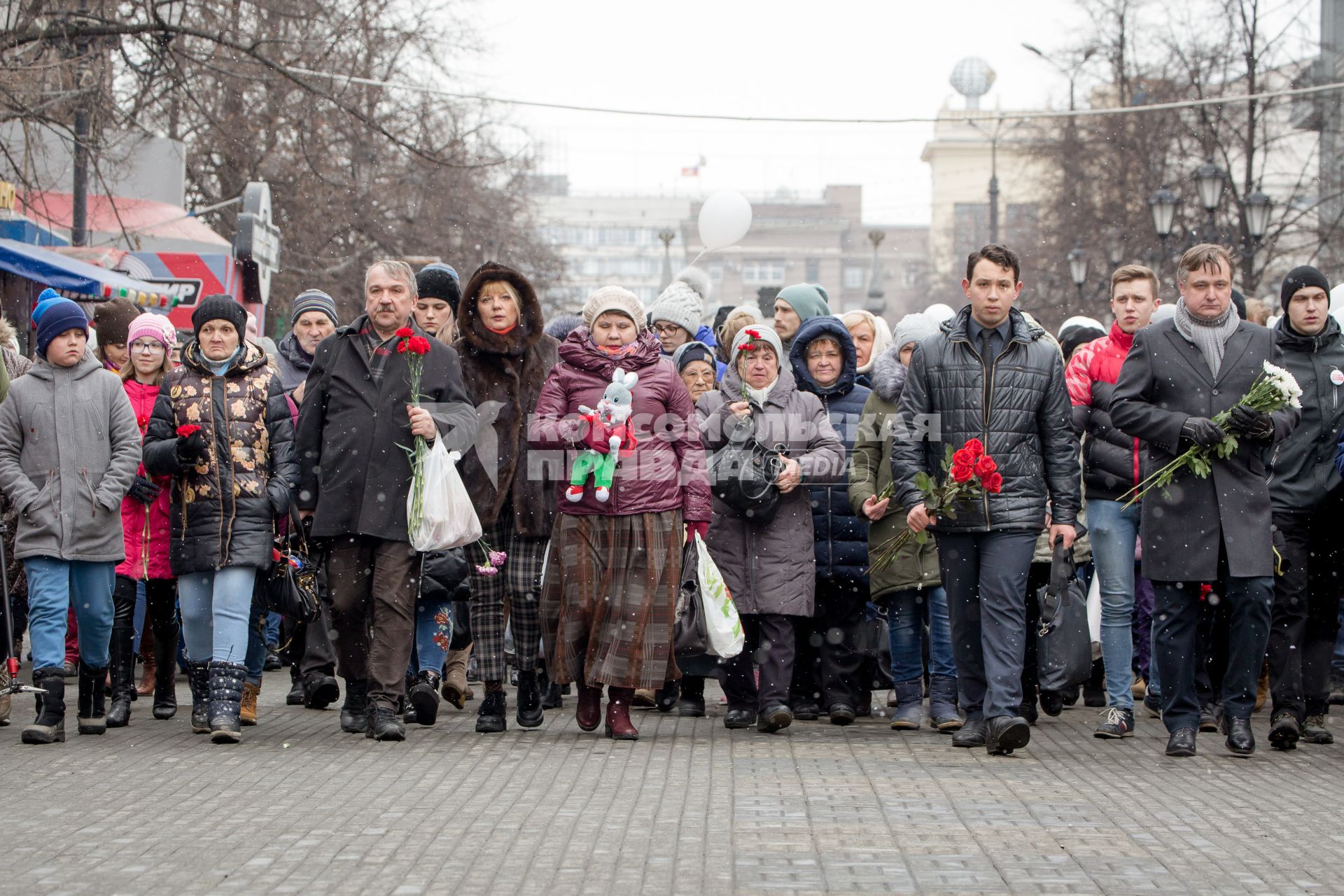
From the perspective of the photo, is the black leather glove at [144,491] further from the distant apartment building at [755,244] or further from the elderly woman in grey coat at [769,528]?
the distant apartment building at [755,244]

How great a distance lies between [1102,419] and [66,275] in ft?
33.4

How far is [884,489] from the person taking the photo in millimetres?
9516

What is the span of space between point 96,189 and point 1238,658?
621 inches

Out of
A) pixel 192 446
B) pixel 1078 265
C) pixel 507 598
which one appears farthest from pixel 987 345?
pixel 1078 265

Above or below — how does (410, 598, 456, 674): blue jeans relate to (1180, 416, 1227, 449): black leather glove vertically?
below

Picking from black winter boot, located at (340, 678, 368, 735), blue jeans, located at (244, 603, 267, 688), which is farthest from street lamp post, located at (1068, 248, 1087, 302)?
black winter boot, located at (340, 678, 368, 735)

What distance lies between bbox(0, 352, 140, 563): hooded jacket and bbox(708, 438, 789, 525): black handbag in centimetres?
266

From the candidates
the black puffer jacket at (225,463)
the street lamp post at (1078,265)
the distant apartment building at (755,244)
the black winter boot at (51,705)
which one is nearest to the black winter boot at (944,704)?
the black puffer jacket at (225,463)

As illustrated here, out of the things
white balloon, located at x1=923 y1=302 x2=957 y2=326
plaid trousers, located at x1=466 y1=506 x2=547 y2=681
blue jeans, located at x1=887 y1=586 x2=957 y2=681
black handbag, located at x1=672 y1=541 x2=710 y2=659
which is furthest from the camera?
white balloon, located at x1=923 y1=302 x2=957 y2=326

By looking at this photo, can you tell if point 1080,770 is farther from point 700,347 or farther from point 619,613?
point 700,347

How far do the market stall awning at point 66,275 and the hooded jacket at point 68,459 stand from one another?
7.39 metres

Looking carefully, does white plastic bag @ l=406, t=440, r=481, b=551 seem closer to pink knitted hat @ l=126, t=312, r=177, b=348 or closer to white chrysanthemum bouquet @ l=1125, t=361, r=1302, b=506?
pink knitted hat @ l=126, t=312, r=177, b=348

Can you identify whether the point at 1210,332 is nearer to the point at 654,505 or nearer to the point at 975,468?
the point at 975,468

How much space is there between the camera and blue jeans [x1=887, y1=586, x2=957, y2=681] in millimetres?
9609
